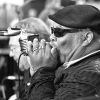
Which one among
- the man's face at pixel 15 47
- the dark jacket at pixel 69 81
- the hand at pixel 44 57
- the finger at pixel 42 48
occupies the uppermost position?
the finger at pixel 42 48

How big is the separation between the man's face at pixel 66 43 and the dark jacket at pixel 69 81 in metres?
0.16

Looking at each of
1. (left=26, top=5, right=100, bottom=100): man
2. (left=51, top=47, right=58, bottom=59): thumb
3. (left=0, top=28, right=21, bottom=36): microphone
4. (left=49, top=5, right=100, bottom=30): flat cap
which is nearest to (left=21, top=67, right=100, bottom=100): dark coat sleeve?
(left=26, top=5, right=100, bottom=100): man

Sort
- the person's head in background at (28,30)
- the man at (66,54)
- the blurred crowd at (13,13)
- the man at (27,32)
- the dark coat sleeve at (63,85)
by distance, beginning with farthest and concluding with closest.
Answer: the blurred crowd at (13,13), the person's head in background at (28,30), the man at (27,32), the man at (66,54), the dark coat sleeve at (63,85)

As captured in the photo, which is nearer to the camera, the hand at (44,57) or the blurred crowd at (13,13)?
the hand at (44,57)

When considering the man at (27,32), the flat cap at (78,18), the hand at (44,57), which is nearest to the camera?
the flat cap at (78,18)

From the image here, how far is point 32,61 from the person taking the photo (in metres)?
3.82

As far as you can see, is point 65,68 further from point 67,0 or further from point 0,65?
point 0,65

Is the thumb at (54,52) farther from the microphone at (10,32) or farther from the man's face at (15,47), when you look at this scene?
the man's face at (15,47)

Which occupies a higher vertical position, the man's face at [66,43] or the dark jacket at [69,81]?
the man's face at [66,43]

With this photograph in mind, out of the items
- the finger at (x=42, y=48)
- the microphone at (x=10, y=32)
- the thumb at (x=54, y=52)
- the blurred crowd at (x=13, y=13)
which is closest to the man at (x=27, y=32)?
the microphone at (x=10, y=32)

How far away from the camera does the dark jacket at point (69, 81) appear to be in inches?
130

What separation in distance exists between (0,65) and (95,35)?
5.11 m

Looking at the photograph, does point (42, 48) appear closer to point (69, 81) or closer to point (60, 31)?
A: point (60, 31)

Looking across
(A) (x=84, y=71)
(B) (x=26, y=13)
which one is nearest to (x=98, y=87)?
(A) (x=84, y=71)
